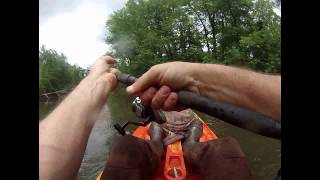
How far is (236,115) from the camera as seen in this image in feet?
5.29

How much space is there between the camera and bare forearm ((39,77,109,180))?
172 cm

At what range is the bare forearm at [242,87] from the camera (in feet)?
5.60

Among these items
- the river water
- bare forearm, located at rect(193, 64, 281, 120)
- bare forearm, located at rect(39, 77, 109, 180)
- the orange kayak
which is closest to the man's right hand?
bare forearm, located at rect(193, 64, 281, 120)

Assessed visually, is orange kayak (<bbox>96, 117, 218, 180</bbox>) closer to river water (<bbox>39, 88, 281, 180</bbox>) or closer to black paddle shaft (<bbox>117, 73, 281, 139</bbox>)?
river water (<bbox>39, 88, 281, 180</bbox>)

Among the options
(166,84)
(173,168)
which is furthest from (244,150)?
(166,84)

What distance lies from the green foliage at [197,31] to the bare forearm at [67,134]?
76.4ft

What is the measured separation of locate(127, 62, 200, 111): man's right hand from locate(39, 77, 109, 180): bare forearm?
291 mm

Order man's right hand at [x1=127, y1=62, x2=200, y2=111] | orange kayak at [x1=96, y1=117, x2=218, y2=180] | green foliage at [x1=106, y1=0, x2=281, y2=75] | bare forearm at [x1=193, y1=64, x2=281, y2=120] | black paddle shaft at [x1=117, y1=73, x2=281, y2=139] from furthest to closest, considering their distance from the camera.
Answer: green foliage at [x1=106, y1=0, x2=281, y2=75] < orange kayak at [x1=96, y1=117, x2=218, y2=180] < man's right hand at [x1=127, y1=62, x2=200, y2=111] < bare forearm at [x1=193, y1=64, x2=281, y2=120] < black paddle shaft at [x1=117, y1=73, x2=281, y2=139]

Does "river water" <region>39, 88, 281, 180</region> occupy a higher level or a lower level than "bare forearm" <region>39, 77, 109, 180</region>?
lower

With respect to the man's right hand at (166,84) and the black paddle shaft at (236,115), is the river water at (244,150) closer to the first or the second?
the man's right hand at (166,84)

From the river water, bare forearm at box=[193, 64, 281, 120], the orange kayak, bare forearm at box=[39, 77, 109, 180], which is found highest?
bare forearm at box=[193, 64, 281, 120]

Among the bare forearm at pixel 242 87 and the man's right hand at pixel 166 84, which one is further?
the man's right hand at pixel 166 84

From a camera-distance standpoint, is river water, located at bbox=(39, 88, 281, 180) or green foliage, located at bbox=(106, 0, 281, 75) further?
green foliage, located at bbox=(106, 0, 281, 75)

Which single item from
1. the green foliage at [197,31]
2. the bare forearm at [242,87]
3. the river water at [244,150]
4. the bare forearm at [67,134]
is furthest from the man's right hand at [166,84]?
the green foliage at [197,31]
